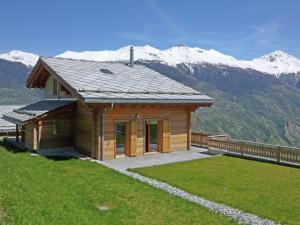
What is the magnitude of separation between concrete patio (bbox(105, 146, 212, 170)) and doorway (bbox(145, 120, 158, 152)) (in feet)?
2.66

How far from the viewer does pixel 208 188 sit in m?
15.5

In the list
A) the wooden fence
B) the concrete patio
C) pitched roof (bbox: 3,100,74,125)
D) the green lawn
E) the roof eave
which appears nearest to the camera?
the green lawn

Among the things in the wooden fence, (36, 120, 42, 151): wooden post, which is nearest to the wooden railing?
the wooden fence

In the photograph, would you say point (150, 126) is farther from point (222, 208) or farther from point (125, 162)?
point (222, 208)

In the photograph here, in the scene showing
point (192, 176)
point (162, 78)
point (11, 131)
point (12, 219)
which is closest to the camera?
point (12, 219)

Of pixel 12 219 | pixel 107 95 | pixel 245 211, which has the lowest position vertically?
pixel 245 211

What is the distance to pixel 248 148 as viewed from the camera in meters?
23.3

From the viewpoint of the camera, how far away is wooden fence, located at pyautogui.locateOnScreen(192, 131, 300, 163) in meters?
21.0

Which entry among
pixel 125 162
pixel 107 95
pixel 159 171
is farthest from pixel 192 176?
pixel 107 95

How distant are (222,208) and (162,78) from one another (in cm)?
1631

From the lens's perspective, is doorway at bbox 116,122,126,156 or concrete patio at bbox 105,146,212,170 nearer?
concrete patio at bbox 105,146,212,170

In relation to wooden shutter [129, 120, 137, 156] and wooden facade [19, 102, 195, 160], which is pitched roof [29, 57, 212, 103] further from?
wooden shutter [129, 120, 137, 156]

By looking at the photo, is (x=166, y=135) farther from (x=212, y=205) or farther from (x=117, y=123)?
(x=212, y=205)

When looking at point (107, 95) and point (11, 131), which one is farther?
point (11, 131)
